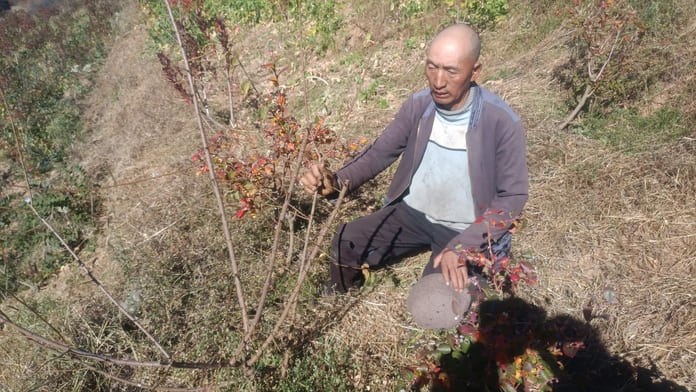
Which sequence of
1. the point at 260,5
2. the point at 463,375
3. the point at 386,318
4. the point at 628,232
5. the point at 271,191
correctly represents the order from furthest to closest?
the point at 260,5 → the point at 271,191 → the point at 628,232 → the point at 386,318 → the point at 463,375

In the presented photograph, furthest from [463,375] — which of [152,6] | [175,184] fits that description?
[152,6]

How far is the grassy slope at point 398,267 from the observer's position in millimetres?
2246

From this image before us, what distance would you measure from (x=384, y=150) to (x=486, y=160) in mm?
605

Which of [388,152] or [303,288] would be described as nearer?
[388,152]

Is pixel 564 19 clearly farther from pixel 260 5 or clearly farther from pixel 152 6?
pixel 152 6

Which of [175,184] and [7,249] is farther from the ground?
[175,184]

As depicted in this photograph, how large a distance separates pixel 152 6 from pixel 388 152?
904cm

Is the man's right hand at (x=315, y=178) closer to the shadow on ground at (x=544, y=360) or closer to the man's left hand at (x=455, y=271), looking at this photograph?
the man's left hand at (x=455, y=271)

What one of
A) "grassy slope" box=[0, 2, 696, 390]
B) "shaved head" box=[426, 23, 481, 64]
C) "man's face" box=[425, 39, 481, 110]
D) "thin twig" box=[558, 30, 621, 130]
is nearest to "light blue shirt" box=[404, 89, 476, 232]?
"man's face" box=[425, 39, 481, 110]

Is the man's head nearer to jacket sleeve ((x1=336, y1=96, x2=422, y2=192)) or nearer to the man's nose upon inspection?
the man's nose

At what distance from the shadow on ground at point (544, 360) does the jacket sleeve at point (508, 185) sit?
0.34m

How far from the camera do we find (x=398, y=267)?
2.84 metres

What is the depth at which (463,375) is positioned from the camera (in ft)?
6.23

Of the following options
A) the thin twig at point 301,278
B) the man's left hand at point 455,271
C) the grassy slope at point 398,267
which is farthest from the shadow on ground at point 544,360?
the thin twig at point 301,278
